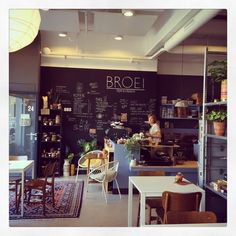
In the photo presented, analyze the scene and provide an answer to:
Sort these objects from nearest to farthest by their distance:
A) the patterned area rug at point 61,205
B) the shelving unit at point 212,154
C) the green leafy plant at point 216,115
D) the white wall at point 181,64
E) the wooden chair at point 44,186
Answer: the patterned area rug at point 61,205 < the shelving unit at point 212,154 < the wooden chair at point 44,186 < the green leafy plant at point 216,115 < the white wall at point 181,64

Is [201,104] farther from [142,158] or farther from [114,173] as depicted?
[114,173]

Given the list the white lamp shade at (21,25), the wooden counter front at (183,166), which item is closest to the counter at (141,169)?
the wooden counter front at (183,166)

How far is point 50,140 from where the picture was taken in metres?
3.29

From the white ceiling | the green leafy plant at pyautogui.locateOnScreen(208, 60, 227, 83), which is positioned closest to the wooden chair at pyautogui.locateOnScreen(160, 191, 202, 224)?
the green leafy plant at pyautogui.locateOnScreen(208, 60, 227, 83)

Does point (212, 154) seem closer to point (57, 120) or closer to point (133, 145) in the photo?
point (133, 145)

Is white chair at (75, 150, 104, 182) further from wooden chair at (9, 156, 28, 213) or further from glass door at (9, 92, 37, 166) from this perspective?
wooden chair at (9, 156, 28, 213)

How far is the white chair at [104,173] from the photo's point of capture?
6.67 ft

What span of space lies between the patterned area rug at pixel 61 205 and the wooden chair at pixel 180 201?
0.59m

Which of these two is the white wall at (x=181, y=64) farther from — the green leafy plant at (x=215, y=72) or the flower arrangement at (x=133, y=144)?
the flower arrangement at (x=133, y=144)

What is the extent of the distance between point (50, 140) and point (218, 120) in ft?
6.62

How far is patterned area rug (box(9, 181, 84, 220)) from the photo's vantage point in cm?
151

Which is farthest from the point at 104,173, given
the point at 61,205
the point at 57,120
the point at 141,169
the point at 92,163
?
the point at 57,120

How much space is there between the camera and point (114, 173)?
6.66 ft
